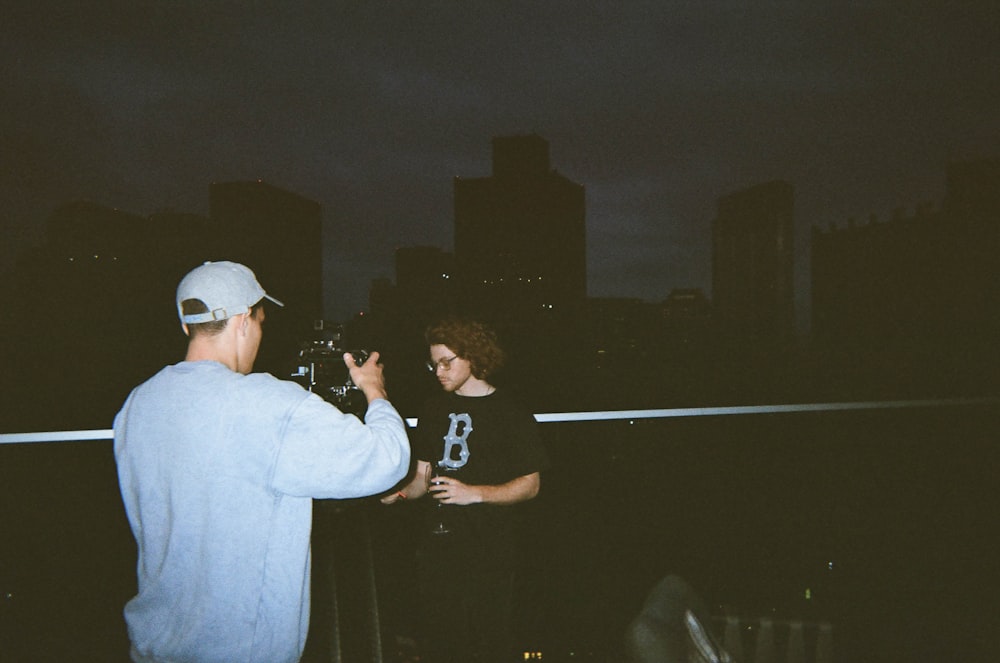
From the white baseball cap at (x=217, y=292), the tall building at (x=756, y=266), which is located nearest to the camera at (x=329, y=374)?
the white baseball cap at (x=217, y=292)

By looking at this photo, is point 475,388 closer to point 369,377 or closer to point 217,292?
point 369,377

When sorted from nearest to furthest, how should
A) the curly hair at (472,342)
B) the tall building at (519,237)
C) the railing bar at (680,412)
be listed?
Result: the railing bar at (680,412), the curly hair at (472,342), the tall building at (519,237)

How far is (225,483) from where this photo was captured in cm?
121

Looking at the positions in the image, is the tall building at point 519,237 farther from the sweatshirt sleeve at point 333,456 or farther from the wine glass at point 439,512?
the sweatshirt sleeve at point 333,456

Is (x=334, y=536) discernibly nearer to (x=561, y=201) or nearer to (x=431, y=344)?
(x=431, y=344)

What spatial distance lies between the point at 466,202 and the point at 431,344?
128 feet

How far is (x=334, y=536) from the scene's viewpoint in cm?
169

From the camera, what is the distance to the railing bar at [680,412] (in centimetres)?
217

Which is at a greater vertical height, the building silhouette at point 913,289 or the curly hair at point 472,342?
the building silhouette at point 913,289

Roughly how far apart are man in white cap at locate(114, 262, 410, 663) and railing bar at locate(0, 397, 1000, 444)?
45.7 inches

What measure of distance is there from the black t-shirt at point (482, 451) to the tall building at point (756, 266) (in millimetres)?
46386

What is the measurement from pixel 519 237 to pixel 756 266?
23.8 meters

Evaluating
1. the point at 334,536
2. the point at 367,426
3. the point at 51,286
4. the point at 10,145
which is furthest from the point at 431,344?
the point at 51,286

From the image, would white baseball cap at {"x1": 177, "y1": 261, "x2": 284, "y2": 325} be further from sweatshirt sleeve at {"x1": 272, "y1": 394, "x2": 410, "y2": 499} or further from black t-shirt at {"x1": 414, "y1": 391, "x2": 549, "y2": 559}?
black t-shirt at {"x1": 414, "y1": 391, "x2": 549, "y2": 559}
